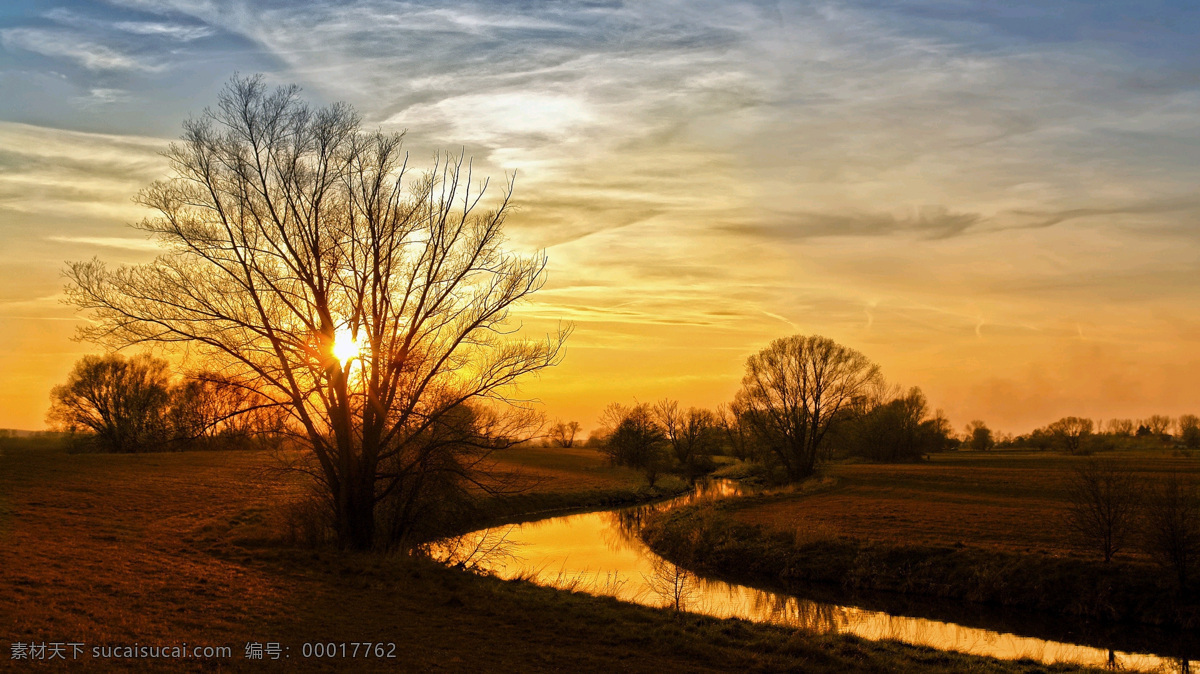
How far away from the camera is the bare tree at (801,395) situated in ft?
168

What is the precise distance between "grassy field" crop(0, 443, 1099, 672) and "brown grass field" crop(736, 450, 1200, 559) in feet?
40.4

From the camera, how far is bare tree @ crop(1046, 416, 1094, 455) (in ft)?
297

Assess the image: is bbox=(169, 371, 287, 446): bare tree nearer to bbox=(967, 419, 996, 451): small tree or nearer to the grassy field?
the grassy field

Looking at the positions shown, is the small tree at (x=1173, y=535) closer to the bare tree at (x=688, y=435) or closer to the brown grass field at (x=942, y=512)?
the brown grass field at (x=942, y=512)

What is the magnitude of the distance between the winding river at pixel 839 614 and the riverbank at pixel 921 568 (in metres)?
0.90

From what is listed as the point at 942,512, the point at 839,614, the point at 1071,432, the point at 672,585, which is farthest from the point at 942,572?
the point at 1071,432

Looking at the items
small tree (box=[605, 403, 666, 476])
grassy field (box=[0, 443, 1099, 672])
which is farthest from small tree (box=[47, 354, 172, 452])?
grassy field (box=[0, 443, 1099, 672])

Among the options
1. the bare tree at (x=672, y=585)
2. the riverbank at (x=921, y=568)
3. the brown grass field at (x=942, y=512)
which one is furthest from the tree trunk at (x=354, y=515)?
the brown grass field at (x=942, y=512)

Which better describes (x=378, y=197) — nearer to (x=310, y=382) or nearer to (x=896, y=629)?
(x=310, y=382)

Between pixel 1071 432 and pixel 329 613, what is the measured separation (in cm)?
11052

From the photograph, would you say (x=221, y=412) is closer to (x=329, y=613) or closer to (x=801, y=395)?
(x=329, y=613)

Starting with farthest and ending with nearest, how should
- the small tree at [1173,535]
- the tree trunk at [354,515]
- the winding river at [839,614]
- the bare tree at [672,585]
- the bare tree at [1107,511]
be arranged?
the bare tree at [1107,511]
the small tree at [1173,535]
the tree trunk at [354,515]
the bare tree at [672,585]
the winding river at [839,614]

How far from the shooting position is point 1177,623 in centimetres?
1675

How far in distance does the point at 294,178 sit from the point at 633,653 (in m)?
13.1
